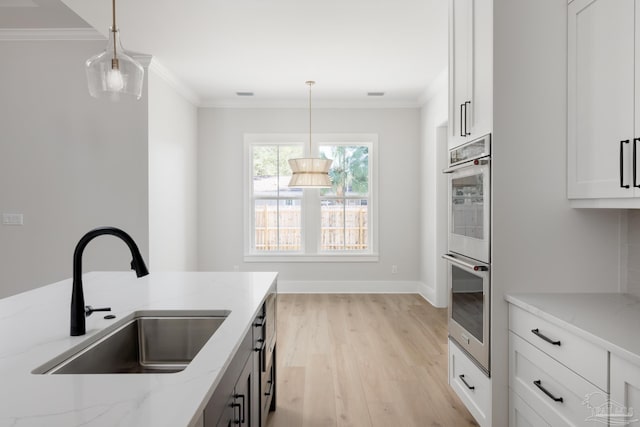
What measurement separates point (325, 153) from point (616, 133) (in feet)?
14.8

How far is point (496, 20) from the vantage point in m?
1.94

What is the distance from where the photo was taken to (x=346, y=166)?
5996 mm

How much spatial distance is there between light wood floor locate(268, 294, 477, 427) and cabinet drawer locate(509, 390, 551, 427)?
548 millimetres

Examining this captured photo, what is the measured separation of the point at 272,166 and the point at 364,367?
11.5ft

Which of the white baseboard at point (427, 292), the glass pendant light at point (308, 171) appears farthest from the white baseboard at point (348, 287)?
the glass pendant light at point (308, 171)

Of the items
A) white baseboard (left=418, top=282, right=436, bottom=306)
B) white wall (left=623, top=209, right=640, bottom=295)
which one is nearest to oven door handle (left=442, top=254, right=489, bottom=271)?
white wall (left=623, top=209, right=640, bottom=295)

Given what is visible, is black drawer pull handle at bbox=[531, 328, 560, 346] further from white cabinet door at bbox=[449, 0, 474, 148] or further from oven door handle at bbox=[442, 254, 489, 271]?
white cabinet door at bbox=[449, 0, 474, 148]

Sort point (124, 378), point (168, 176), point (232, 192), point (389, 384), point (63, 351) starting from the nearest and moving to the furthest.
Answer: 1. point (124, 378)
2. point (63, 351)
3. point (389, 384)
4. point (168, 176)
5. point (232, 192)

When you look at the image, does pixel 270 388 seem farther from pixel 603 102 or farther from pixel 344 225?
pixel 344 225

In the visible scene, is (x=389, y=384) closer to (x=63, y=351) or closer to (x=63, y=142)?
(x=63, y=351)

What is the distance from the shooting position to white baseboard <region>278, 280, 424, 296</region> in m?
5.95

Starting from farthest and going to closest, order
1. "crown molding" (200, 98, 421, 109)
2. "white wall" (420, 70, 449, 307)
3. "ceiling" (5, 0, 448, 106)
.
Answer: "crown molding" (200, 98, 421, 109), "white wall" (420, 70, 449, 307), "ceiling" (5, 0, 448, 106)

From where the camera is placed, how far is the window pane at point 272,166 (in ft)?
19.7

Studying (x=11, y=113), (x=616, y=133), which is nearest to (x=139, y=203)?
(x=11, y=113)
